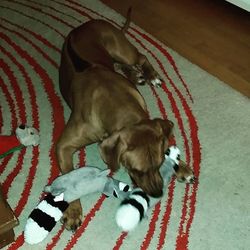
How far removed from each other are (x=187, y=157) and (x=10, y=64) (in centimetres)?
A: 144

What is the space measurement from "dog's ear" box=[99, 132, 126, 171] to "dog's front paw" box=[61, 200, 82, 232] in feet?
0.95

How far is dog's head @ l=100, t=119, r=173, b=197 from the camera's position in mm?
1994

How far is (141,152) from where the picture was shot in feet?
6.52

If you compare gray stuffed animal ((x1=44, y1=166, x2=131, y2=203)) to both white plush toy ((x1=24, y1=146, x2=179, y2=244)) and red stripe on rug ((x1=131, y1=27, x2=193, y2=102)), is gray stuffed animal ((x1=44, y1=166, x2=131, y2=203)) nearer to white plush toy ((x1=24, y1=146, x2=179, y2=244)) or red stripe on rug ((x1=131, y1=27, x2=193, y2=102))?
white plush toy ((x1=24, y1=146, x2=179, y2=244))

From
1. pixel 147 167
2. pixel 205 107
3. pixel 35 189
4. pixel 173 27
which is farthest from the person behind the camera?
pixel 173 27

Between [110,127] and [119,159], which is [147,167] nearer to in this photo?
[119,159]

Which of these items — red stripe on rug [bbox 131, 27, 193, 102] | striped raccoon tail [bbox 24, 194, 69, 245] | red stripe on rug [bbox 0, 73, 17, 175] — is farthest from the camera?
red stripe on rug [bbox 131, 27, 193, 102]

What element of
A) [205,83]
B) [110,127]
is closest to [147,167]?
[110,127]

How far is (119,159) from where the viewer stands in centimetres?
205

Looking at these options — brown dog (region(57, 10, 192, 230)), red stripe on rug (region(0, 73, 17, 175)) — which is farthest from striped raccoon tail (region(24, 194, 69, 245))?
red stripe on rug (region(0, 73, 17, 175))

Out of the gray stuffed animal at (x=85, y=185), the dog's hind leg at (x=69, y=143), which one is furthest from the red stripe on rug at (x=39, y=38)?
the gray stuffed animal at (x=85, y=185)

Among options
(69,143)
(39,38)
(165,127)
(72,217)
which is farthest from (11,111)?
(165,127)

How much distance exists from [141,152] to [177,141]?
2.27 ft

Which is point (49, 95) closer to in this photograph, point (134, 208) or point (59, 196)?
point (59, 196)
